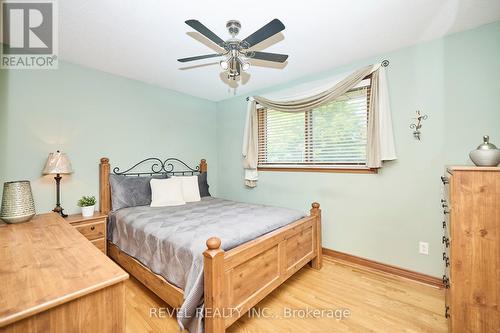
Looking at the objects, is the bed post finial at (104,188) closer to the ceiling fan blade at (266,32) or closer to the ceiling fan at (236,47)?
the ceiling fan at (236,47)

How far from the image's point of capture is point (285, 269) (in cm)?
204

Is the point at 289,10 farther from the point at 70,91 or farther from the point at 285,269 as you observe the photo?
the point at 70,91

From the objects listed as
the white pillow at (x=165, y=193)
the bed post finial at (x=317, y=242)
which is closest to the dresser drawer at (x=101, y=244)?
the white pillow at (x=165, y=193)

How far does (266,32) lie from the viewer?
1.52m

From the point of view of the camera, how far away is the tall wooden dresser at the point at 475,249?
125 centimetres

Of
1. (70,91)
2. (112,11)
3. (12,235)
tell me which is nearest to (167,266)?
(12,235)

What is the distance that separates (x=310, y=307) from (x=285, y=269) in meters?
0.35

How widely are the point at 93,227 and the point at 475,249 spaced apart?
3222 millimetres

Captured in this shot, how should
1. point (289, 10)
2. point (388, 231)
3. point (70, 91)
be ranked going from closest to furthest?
point (289, 10) → point (388, 231) → point (70, 91)

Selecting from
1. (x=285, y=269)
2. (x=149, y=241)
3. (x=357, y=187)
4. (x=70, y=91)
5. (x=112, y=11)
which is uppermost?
(x=112, y=11)

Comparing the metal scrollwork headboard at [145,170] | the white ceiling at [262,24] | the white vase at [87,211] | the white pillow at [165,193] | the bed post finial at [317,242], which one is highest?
the white ceiling at [262,24]

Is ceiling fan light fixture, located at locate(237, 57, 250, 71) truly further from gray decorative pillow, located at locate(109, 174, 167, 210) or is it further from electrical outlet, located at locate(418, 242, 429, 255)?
electrical outlet, located at locate(418, 242, 429, 255)

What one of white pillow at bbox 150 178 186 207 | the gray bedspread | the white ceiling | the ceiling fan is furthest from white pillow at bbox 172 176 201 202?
the ceiling fan

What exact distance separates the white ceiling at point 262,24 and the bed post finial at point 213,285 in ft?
5.78
